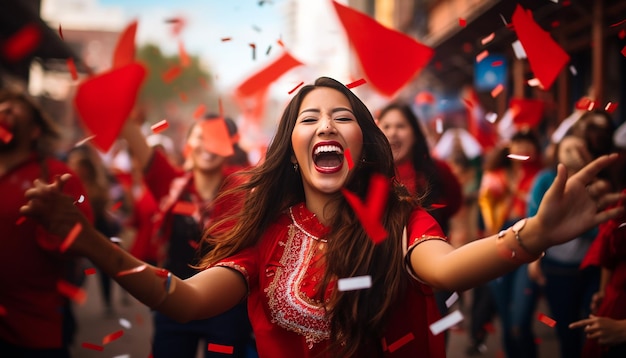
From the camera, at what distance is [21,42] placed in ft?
51.9

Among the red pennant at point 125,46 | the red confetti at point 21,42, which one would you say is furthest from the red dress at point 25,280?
the red confetti at point 21,42

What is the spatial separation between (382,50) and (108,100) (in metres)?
1.70

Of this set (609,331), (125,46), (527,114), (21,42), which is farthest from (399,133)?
(21,42)

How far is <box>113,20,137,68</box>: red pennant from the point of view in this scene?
4.09m

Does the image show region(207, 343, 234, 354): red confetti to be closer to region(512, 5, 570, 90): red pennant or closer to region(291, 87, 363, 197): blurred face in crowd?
region(291, 87, 363, 197): blurred face in crowd

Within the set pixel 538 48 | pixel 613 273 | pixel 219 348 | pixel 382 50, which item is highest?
pixel 538 48

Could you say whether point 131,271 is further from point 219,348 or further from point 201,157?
point 201,157

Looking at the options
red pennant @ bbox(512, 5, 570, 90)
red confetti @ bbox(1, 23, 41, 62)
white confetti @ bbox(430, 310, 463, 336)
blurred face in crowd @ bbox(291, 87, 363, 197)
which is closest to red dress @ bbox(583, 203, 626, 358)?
red pennant @ bbox(512, 5, 570, 90)

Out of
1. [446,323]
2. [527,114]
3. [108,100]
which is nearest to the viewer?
[446,323]

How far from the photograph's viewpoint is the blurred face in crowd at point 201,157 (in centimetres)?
447

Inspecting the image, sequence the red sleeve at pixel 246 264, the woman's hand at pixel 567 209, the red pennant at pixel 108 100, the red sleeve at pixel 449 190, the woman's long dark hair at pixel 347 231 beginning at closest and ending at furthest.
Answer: the woman's hand at pixel 567 209 → the woman's long dark hair at pixel 347 231 → the red sleeve at pixel 246 264 → the red pennant at pixel 108 100 → the red sleeve at pixel 449 190

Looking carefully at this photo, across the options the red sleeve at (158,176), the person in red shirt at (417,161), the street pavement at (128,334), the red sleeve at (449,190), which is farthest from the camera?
the street pavement at (128,334)

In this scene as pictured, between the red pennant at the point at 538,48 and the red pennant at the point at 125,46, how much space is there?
7.31 feet

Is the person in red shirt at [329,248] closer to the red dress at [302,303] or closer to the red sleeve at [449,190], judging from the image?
the red dress at [302,303]
